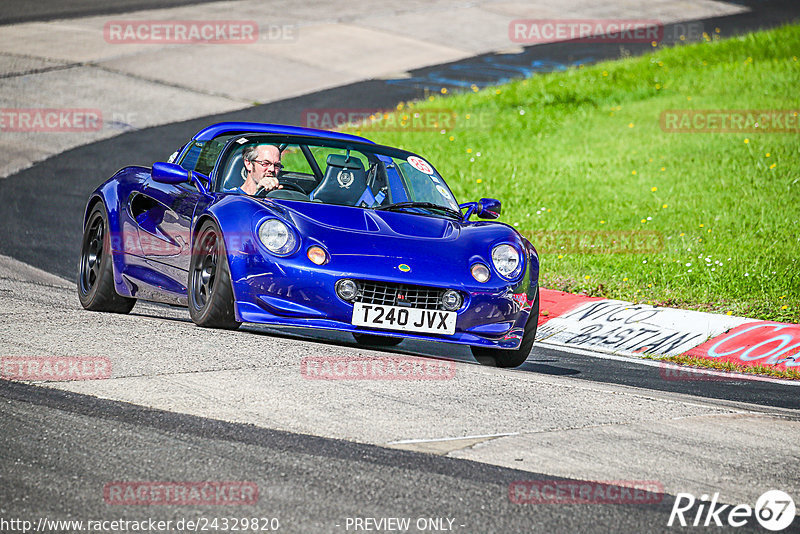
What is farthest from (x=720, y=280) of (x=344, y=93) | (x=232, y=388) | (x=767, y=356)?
(x=344, y=93)

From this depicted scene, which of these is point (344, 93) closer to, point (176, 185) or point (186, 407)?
point (176, 185)

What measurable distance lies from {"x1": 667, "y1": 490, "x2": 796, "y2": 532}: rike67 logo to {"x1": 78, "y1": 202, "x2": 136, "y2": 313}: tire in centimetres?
499

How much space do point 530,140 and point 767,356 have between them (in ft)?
30.2

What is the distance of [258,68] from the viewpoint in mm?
22219

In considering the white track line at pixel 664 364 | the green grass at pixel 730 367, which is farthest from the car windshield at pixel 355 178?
the green grass at pixel 730 367

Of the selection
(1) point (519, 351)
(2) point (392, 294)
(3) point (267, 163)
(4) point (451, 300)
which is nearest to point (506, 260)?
(4) point (451, 300)

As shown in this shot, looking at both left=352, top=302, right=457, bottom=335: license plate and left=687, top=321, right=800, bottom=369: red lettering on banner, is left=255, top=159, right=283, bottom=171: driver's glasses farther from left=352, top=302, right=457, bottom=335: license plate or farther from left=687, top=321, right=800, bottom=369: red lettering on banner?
left=687, top=321, right=800, bottom=369: red lettering on banner

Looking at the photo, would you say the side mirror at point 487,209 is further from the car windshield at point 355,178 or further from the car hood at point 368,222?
→ the car hood at point 368,222

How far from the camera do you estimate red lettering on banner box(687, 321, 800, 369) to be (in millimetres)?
8180

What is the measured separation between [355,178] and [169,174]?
1.26 meters

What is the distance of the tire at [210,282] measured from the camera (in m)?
6.50

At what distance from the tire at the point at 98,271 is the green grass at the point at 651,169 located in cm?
427

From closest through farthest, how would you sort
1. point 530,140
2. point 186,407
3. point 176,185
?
point 186,407, point 176,185, point 530,140

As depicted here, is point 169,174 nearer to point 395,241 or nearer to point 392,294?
point 395,241
